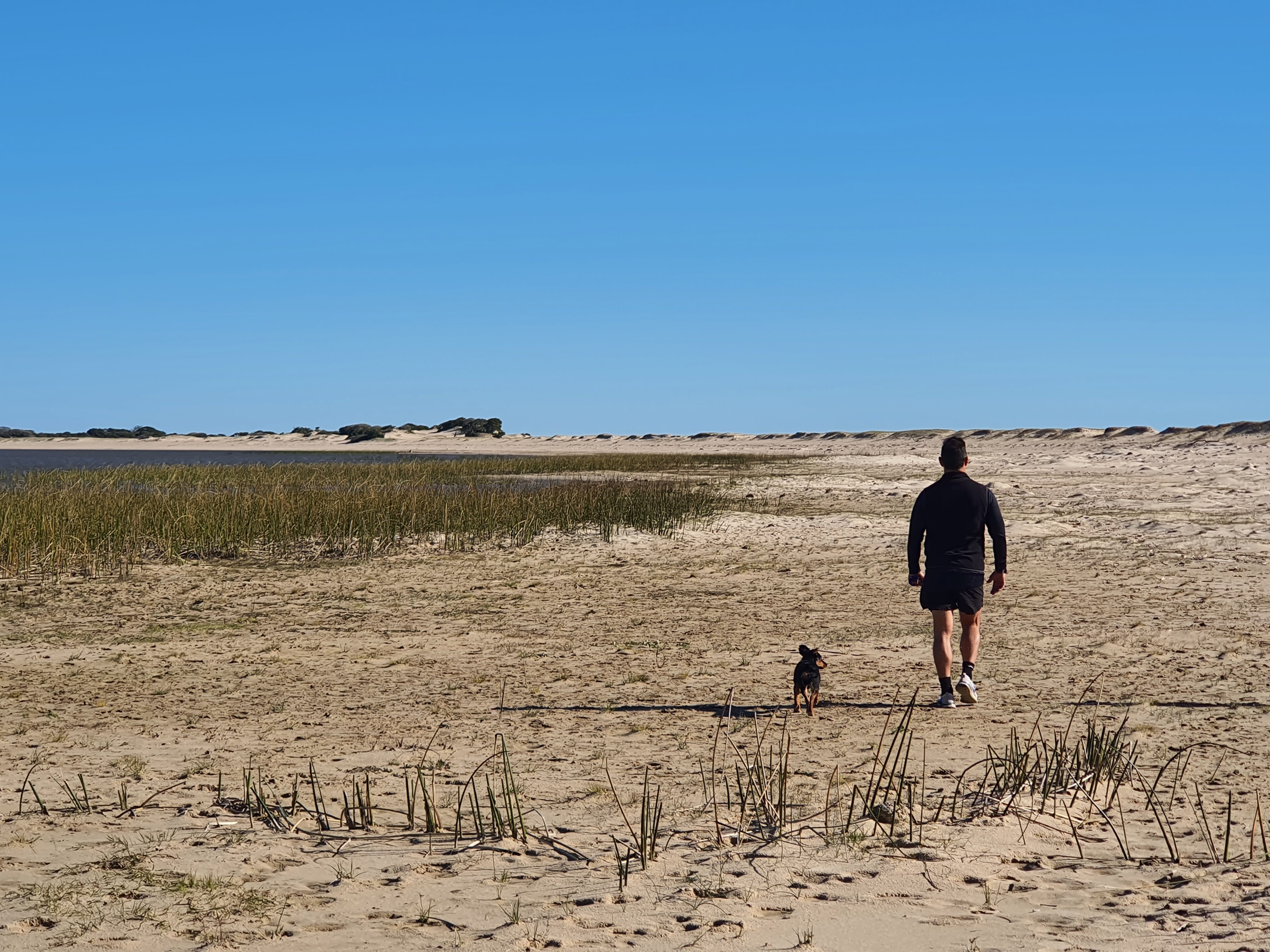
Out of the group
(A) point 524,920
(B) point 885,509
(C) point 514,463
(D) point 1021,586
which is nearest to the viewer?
(A) point 524,920

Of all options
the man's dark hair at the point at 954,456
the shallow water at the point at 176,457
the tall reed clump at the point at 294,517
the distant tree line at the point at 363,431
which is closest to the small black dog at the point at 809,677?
the man's dark hair at the point at 954,456

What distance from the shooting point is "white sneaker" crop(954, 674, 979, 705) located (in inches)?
245

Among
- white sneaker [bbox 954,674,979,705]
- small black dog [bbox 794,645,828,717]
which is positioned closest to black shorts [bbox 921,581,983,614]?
white sneaker [bbox 954,674,979,705]

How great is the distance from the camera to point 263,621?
9492mm

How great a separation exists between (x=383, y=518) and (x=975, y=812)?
466 inches

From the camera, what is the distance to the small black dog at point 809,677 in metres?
5.90

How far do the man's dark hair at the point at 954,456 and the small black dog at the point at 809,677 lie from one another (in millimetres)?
1355

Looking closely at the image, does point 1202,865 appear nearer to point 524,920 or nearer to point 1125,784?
point 1125,784

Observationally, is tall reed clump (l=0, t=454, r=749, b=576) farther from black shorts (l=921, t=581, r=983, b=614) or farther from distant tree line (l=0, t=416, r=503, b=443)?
distant tree line (l=0, t=416, r=503, b=443)

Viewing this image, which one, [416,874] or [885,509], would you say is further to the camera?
[885,509]

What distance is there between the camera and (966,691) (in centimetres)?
622

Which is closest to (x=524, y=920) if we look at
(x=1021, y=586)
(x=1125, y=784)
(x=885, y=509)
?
(x=1125, y=784)

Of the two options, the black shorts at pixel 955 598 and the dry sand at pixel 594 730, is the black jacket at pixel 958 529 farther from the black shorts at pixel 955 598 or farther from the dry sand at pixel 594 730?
the dry sand at pixel 594 730

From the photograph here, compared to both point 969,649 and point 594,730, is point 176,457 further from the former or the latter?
point 969,649
